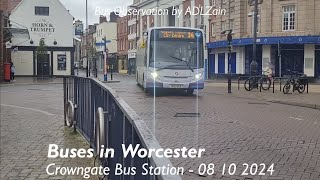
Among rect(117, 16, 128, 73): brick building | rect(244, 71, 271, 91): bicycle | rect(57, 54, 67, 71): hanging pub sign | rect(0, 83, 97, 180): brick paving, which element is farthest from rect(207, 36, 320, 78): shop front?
rect(117, 16, 128, 73): brick building

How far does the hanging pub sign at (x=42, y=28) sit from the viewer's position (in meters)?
53.8

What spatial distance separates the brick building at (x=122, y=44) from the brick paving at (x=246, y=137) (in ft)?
236

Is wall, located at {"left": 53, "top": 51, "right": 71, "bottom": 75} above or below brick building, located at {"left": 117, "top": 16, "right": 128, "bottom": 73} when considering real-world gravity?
below

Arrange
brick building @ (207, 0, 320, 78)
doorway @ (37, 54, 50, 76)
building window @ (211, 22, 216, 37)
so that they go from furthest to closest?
doorway @ (37, 54, 50, 76) < building window @ (211, 22, 216, 37) < brick building @ (207, 0, 320, 78)

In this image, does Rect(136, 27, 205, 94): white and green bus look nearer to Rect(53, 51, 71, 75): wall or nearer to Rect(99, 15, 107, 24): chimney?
Rect(53, 51, 71, 75): wall

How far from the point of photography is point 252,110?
15.3 m

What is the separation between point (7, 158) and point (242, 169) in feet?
11.8

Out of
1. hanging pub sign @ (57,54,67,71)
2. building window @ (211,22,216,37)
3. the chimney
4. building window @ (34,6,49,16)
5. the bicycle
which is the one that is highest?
the chimney

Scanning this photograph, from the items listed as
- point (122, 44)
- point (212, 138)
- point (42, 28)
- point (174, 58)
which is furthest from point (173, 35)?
point (122, 44)

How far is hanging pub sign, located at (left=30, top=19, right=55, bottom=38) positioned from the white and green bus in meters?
35.7

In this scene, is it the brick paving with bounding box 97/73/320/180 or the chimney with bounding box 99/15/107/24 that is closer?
the brick paving with bounding box 97/73/320/180

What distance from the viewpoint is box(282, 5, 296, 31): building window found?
4081cm

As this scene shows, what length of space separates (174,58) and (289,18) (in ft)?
78.1

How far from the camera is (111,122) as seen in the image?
5.40 m
